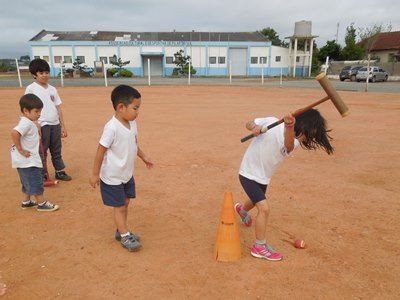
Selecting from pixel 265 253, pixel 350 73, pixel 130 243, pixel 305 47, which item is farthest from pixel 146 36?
pixel 265 253

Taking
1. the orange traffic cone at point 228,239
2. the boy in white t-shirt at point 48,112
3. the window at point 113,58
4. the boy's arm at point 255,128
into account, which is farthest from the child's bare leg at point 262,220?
the window at point 113,58

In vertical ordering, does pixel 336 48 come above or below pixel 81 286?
above

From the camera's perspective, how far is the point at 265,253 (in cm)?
300

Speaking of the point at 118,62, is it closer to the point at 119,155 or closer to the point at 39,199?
the point at 39,199

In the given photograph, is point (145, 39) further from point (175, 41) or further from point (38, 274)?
point (38, 274)

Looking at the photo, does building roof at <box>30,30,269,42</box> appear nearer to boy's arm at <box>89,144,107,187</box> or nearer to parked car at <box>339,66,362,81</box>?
parked car at <box>339,66,362,81</box>

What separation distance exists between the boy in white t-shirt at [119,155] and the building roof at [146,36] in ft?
155

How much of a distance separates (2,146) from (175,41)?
42544mm

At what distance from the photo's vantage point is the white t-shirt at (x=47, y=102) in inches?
179

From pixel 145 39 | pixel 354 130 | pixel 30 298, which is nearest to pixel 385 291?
pixel 30 298

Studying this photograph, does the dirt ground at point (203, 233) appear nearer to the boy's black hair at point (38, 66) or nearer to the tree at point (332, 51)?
the boy's black hair at point (38, 66)

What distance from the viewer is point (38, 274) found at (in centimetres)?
278

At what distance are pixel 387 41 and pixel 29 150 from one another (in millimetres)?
56132

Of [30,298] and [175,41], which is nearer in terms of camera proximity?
[30,298]
